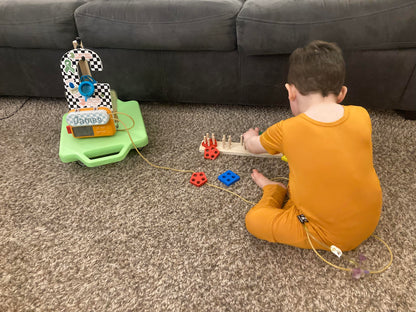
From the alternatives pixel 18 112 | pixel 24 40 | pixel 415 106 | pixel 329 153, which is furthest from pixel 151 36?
pixel 415 106

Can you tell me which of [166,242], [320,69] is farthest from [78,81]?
[320,69]

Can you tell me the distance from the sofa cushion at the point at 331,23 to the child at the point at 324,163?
14.6 inches

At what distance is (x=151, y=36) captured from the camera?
1282 mm

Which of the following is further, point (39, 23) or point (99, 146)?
point (39, 23)

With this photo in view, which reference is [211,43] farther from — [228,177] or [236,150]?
[228,177]

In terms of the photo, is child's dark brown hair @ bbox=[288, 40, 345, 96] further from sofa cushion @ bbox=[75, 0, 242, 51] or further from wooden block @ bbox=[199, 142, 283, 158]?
sofa cushion @ bbox=[75, 0, 242, 51]

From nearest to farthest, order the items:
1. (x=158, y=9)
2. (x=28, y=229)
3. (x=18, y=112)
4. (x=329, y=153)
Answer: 1. (x=329, y=153)
2. (x=28, y=229)
3. (x=158, y=9)
4. (x=18, y=112)

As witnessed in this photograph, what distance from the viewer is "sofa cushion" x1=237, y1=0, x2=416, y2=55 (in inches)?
43.9

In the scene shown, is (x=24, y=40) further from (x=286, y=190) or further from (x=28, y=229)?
(x=286, y=190)

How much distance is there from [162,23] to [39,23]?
54cm

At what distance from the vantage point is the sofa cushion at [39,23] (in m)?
1.34

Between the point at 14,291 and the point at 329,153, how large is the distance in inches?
32.8

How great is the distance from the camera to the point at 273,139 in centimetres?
88

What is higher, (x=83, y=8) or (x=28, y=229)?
(x=83, y=8)
